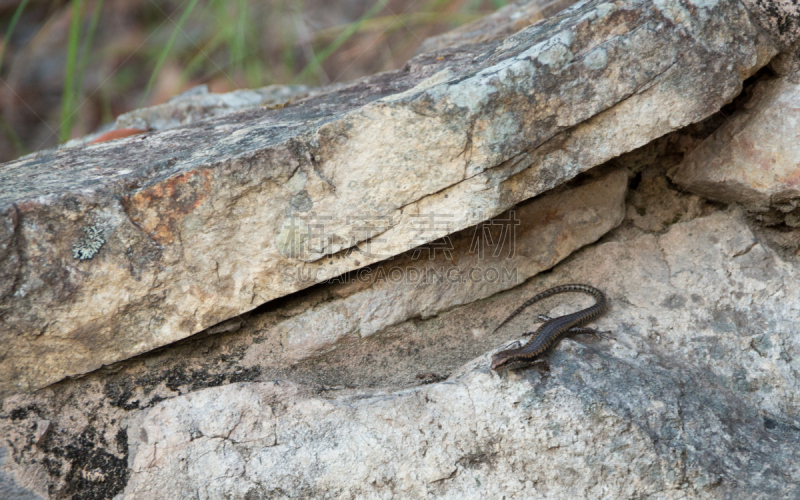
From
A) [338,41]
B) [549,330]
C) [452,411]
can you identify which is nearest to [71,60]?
[338,41]

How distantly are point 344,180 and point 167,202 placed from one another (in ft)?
3.09

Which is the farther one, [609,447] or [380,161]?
[380,161]

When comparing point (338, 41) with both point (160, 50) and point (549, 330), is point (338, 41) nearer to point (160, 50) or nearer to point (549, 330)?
point (160, 50)

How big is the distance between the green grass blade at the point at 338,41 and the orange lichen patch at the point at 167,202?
3.98 metres

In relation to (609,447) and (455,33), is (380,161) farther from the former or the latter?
(455,33)

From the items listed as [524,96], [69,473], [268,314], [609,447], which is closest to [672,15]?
[524,96]

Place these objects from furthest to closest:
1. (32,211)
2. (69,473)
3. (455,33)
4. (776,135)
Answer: (455,33), (776,135), (69,473), (32,211)

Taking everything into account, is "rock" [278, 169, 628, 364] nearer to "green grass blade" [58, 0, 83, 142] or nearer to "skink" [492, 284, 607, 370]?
"skink" [492, 284, 607, 370]

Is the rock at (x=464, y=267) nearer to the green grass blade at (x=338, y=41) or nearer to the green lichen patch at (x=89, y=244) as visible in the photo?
the green lichen patch at (x=89, y=244)

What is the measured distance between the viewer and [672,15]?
117 inches

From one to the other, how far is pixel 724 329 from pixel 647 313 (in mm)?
425

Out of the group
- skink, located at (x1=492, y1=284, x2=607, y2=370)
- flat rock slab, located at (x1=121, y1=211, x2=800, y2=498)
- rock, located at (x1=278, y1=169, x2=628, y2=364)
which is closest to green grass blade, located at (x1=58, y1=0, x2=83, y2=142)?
rock, located at (x1=278, y1=169, x2=628, y2=364)

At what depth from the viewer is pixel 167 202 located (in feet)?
9.64

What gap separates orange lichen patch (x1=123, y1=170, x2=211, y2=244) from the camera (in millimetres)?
2914
